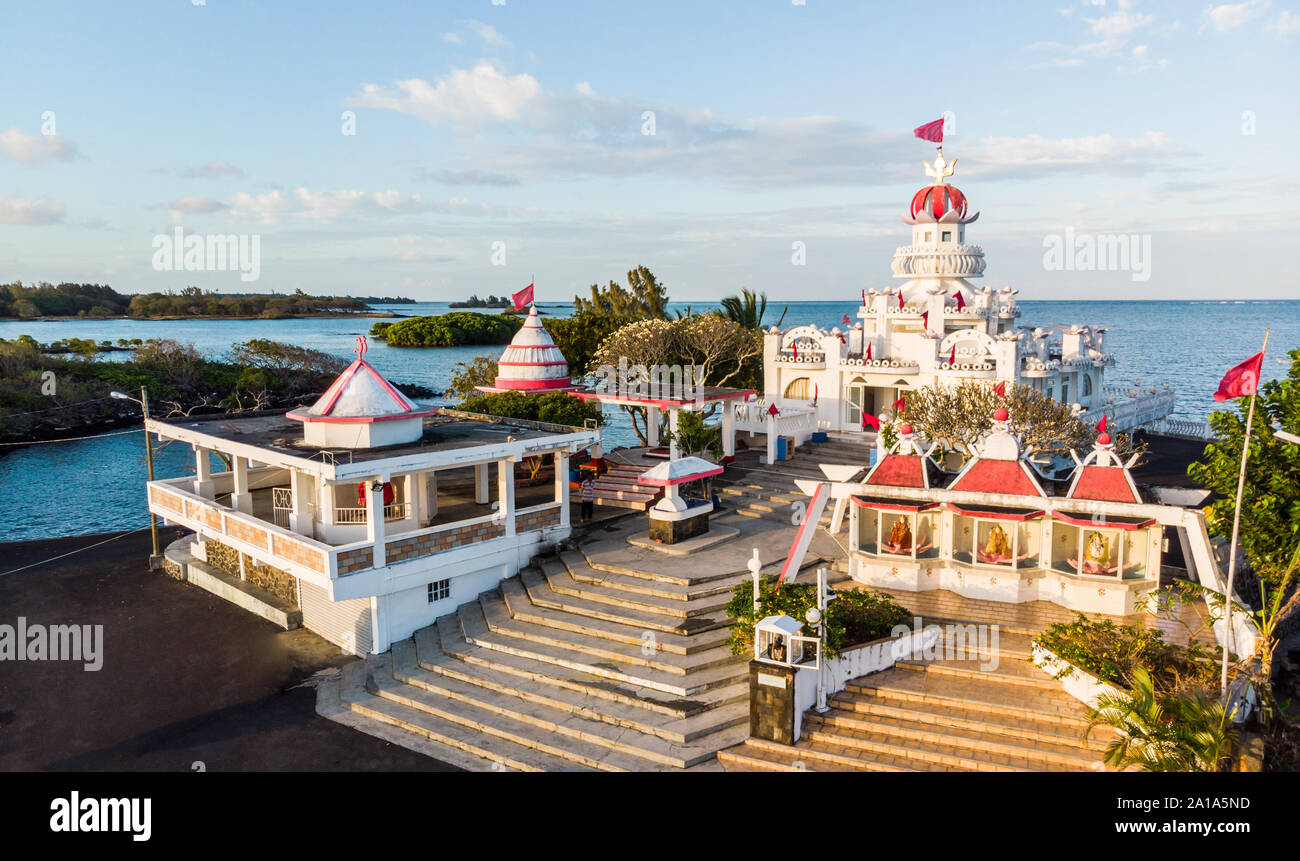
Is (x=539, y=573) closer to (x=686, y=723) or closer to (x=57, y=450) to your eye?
(x=686, y=723)

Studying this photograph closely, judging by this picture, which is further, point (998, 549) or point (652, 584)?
point (652, 584)

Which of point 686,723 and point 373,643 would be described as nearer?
point 686,723

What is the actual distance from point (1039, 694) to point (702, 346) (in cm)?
2177

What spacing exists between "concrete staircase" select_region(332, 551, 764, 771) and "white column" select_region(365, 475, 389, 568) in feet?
7.17

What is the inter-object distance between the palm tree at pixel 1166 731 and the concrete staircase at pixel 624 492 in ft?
47.7

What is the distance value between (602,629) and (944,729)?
7189 millimetres

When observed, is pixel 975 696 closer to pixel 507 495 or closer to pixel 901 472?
pixel 901 472

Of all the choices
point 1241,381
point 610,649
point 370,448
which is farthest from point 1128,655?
point 370,448

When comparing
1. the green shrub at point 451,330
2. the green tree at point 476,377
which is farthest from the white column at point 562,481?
the green shrub at point 451,330

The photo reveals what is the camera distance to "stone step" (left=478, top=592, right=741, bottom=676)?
1592cm

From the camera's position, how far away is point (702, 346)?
33.8m

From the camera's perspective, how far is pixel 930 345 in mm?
28875

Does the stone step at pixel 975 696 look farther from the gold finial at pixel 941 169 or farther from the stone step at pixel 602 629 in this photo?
the gold finial at pixel 941 169
